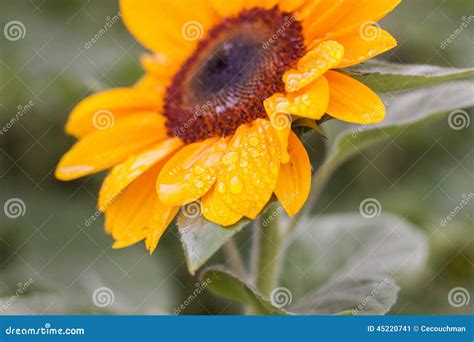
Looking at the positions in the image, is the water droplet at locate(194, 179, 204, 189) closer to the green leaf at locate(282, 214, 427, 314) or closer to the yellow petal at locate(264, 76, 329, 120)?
the yellow petal at locate(264, 76, 329, 120)

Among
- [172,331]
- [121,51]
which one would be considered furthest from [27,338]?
[121,51]

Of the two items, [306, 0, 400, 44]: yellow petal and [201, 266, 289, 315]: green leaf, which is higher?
[306, 0, 400, 44]: yellow petal

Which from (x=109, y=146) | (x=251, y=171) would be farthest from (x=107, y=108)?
(x=251, y=171)

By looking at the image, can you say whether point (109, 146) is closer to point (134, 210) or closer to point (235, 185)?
point (134, 210)

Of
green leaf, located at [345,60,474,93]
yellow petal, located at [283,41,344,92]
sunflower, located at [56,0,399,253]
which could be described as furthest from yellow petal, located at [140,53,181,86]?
green leaf, located at [345,60,474,93]

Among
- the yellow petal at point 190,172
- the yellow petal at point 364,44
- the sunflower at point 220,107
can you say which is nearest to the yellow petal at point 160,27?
the sunflower at point 220,107
